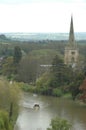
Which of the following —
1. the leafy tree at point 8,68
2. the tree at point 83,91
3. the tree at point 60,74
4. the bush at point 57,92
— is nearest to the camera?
the tree at point 83,91

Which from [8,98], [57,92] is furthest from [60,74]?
[8,98]

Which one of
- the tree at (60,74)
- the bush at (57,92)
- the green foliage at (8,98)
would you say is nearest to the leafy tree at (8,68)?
the tree at (60,74)

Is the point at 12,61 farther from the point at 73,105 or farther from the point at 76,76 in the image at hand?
the point at 73,105

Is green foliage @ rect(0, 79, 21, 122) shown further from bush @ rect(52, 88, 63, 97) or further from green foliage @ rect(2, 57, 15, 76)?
green foliage @ rect(2, 57, 15, 76)

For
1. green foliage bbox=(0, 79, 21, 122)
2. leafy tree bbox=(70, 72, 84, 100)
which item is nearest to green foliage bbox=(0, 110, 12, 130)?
green foliage bbox=(0, 79, 21, 122)

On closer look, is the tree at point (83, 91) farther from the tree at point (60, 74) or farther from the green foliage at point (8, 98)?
the green foliage at point (8, 98)

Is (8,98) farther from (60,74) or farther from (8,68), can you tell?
(8,68)

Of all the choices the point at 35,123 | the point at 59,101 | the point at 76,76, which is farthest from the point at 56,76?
the point at 35,123

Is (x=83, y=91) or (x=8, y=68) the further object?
(x=8, y=68)
